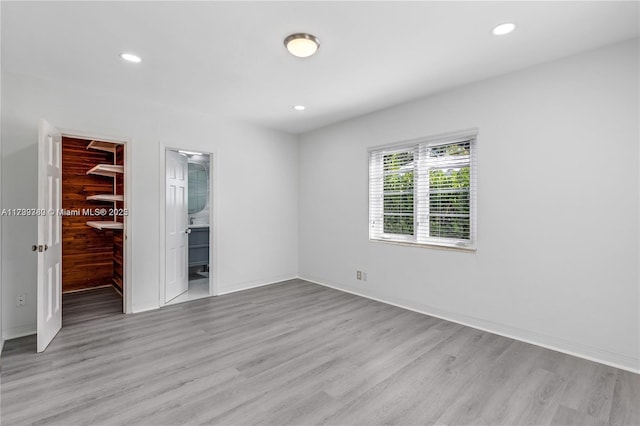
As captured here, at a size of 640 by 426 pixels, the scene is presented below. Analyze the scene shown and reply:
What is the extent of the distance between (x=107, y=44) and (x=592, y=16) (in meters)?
3.67

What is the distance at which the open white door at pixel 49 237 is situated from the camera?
2711 mm

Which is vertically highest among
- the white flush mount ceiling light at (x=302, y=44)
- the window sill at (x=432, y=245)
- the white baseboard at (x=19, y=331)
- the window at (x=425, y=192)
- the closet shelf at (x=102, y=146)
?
the white flush mount ceiling light at (x=302, y=44)

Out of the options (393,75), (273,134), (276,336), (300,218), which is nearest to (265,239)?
(300,218)

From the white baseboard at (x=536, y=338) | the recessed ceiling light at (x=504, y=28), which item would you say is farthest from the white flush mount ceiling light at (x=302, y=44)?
the white baseboard at (x=536, y=338)

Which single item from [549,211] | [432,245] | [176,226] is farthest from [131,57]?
[549,211]

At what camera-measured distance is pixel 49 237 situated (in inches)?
116

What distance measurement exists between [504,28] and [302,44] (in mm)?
1525

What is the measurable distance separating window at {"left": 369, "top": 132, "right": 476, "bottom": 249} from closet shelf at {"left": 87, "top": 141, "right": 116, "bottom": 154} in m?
4.03

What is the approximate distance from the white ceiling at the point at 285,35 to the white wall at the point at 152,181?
0.31 meters

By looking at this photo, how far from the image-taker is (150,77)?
3143 millimetres

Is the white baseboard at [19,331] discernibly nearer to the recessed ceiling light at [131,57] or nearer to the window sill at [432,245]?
the recessed ceiling light at [131,57]

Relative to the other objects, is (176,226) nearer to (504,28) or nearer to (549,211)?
(504,28)

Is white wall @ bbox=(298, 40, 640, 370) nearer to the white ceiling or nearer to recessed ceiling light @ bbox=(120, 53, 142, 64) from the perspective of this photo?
the white ceiling

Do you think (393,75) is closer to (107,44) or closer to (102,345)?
(107,44)
